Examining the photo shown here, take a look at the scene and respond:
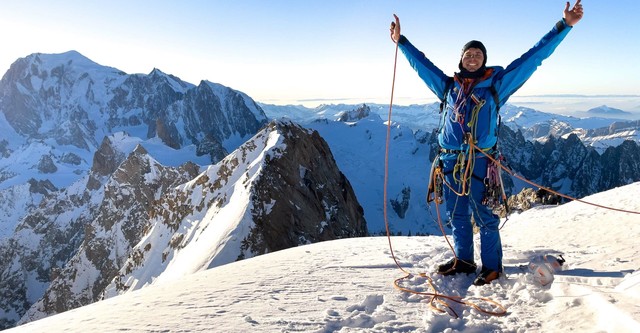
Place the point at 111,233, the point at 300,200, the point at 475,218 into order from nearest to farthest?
the point at 475,218
the point at 300,200
the point at 111,233

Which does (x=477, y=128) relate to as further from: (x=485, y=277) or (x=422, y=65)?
(x=485, y=277)

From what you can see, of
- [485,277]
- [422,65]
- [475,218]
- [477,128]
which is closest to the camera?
[485,277]

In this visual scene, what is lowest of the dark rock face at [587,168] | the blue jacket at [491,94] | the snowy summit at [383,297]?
the dark rock face at [587,168]

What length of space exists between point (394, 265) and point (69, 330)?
15.6 feet

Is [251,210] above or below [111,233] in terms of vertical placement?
above

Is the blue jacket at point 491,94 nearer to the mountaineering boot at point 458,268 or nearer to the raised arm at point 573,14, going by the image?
the raised arm at point 573,14

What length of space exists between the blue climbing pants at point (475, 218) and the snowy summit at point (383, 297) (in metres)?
0.36

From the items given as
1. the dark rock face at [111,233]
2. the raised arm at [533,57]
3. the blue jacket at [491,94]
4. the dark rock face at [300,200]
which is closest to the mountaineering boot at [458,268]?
the blue jacket at [491,94]

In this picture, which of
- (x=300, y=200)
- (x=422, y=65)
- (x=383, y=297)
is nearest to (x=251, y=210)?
(x=300, y=200)

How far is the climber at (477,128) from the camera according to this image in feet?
18.1

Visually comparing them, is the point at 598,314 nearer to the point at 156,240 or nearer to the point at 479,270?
the point at 479,270

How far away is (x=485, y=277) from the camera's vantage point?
5.48 metres

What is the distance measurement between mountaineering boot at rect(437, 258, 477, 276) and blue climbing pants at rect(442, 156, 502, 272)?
78 millimetres

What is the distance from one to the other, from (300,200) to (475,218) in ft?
102
